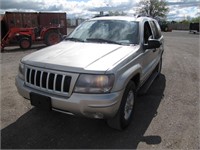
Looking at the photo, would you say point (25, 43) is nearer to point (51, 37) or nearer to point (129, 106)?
point (51, 37)

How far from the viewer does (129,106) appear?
13.0ft

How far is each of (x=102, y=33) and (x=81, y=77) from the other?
1771mm

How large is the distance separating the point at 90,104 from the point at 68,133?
0.89 m

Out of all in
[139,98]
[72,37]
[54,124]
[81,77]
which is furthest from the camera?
[139,98]

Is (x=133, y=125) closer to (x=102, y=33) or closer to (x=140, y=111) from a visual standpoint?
(x=140, y=111)

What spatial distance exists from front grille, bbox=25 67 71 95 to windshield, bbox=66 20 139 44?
57.6 inches

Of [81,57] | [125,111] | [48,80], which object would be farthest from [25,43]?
[125,111]

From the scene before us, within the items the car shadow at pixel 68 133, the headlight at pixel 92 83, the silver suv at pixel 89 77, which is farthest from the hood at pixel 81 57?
the car shadow at pixel 68 133

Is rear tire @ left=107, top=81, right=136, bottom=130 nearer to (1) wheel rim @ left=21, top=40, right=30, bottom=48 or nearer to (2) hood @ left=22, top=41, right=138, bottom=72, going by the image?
(2) hood @ left=22, top=41, right=138, bottom=72

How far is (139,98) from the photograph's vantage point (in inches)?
211

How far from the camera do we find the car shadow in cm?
345

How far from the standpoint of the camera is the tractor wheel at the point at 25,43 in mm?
14128

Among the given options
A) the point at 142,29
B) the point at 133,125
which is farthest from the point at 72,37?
the point at 133,125

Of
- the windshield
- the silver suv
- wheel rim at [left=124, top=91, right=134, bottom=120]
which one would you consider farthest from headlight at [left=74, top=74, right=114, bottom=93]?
the windshield
